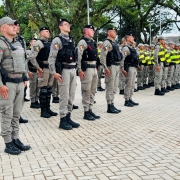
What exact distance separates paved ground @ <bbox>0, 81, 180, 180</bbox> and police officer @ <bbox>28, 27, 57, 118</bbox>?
0.37 m

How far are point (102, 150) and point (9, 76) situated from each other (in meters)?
1.77

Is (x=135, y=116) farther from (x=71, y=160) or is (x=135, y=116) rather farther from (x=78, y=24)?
(x=78, y=24)

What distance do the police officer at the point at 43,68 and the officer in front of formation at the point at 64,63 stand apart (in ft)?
4.47

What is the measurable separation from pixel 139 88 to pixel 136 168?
28.8 feet

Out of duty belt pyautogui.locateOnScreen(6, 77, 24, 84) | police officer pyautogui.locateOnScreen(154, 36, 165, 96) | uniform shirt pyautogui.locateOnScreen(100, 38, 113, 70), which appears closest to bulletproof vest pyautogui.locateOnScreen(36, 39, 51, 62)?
uniform shirt pyautogui.locateOnScreen(100, 38, 113, 70)

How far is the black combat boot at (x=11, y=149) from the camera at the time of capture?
4559 millimetres

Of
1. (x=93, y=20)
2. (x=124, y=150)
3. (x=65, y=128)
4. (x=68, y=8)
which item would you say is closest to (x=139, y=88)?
(x=65, y=128)

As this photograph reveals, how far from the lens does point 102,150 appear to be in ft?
15.3

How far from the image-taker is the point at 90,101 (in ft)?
23.3

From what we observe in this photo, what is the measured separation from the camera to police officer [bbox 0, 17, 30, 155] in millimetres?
4383

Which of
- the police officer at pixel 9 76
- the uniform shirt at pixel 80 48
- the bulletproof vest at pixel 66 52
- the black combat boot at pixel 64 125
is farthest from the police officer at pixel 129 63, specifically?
the police officer at pixel 9 76

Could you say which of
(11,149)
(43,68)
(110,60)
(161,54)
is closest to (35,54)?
(43,68)

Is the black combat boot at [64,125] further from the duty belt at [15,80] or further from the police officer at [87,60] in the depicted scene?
the duty belt at [15,80]

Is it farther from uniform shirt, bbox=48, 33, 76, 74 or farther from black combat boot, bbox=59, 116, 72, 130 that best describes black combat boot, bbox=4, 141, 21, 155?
uniform shirt, bbox=48, 33, 76, 74
